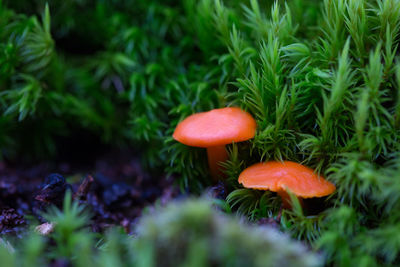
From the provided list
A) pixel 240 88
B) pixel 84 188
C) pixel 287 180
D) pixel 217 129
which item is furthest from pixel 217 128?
pixel 84 188

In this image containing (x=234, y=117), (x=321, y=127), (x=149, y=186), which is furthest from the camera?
(x=149, y=186)

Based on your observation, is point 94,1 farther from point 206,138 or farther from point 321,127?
point 321,127

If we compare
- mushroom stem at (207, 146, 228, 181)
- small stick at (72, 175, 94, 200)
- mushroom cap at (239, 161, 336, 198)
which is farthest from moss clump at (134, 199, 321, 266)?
small stick at (72, 175, 94, 200)

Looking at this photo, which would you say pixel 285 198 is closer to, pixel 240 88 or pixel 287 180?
pixel 287 180

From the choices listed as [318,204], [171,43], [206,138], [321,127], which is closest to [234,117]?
[206,138]

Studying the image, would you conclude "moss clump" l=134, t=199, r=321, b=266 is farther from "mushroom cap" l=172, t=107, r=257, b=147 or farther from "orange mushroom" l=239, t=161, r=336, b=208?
"mushroom cap" l=172, t=107, r=257, b=147

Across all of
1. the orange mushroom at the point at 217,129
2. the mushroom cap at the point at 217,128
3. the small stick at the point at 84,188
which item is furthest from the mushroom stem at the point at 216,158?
the small stick at the point at 84,188
